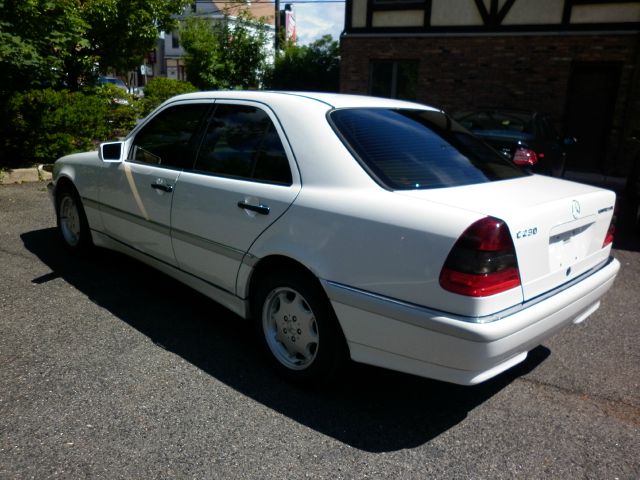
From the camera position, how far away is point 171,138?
3990 mm

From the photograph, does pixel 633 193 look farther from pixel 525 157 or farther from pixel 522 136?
pixel 525 157

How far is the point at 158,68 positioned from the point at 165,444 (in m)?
54.4

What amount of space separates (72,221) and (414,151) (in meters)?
3.61

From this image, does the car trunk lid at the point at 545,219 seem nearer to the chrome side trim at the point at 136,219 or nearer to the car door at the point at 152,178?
the car door at the point at 152,178

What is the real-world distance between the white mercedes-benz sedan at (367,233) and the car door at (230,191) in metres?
0.01

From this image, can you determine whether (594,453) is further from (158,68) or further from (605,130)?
(158,68)

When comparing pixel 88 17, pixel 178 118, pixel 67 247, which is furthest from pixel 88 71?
pixel 178 118

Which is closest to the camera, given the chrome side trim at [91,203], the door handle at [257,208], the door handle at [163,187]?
the door handle at [257,208]

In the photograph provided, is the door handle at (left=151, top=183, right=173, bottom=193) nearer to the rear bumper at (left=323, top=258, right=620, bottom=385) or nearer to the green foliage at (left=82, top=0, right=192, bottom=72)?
the rear bumper at (left=323, top=258, right=620, bottom=385)

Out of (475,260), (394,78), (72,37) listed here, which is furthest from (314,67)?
(475,260)

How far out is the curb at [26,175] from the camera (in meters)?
8.77

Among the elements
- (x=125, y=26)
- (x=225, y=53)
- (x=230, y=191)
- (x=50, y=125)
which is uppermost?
(x=225, y=53)

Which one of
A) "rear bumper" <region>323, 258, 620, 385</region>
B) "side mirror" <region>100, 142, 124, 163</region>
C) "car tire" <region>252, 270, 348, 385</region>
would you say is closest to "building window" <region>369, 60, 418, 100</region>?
"side mirror" <region>100, 142, 124, 163</region>

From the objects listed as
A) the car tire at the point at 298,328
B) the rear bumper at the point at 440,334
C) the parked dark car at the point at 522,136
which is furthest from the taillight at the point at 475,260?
the parked dark car at the point at 522,136
